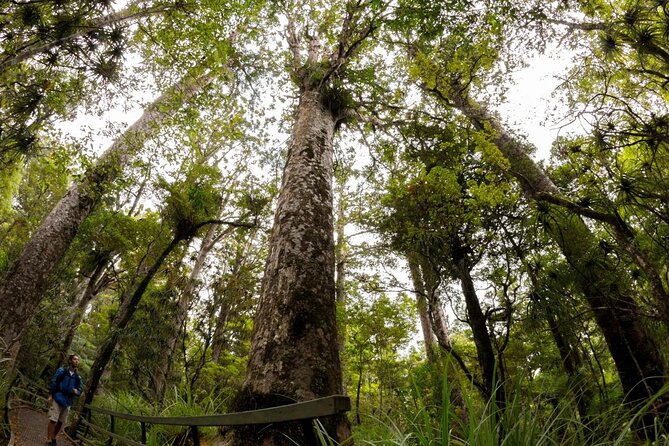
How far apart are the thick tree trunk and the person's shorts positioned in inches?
43.3

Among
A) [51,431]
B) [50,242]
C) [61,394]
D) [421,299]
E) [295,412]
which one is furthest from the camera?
[421,299]

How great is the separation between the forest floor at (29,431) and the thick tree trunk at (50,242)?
3.89ft

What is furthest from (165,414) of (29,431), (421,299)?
(421,299)

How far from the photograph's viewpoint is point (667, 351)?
5.06 m

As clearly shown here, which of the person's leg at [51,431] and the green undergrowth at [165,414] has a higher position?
the green undergrowth at [165,414]

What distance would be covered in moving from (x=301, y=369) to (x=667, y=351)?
6056 mm

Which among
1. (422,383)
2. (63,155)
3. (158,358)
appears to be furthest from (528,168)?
(158,358)

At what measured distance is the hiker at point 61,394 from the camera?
17.1ft

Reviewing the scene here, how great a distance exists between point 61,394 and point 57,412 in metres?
0.29

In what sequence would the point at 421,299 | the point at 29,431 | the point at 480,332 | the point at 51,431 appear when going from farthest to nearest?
the point at 421,299 → the point at 29,431 → the point at 51,431 → the point at 480,332

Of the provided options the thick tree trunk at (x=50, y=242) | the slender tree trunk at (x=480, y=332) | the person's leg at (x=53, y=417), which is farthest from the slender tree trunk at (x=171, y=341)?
the slender tree trunk at (x=480, y=332)

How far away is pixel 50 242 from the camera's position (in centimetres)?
685

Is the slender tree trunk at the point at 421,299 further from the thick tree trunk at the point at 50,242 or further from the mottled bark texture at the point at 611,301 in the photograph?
the thick tree trunk at the point at 50,242

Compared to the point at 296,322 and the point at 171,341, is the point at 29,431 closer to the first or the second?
the point at 171,341
